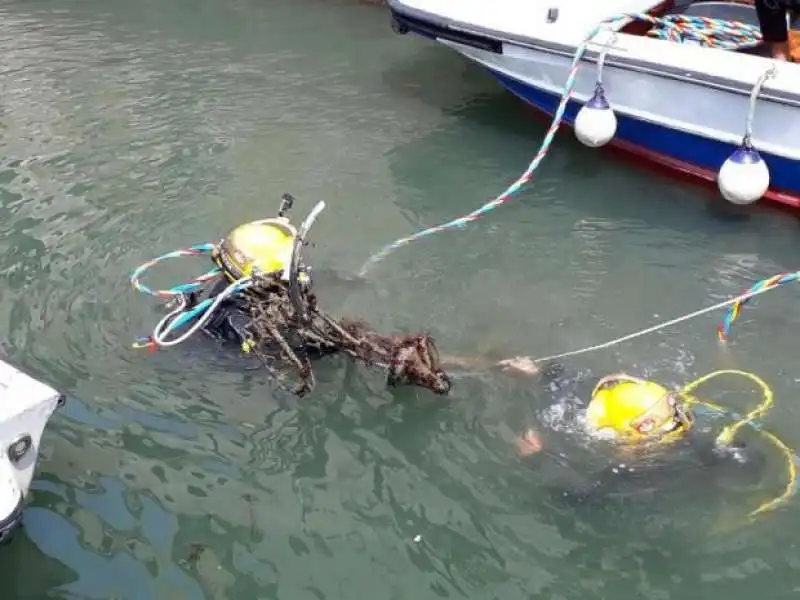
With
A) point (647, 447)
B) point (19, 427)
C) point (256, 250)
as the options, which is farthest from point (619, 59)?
point (19, 427)

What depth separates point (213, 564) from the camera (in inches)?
145

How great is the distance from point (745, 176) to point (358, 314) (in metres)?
2.70

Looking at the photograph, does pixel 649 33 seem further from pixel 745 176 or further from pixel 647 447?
pixel 647 447

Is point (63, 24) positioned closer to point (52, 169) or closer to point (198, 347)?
point (52, 169)

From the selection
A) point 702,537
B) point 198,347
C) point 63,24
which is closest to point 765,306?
point 702,537

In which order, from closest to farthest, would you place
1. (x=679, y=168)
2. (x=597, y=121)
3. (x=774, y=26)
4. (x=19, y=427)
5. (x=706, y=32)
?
(x=19, y=427) < (x=597, y=121) < (x=774, y=26) < (x=679, y=168) < (x=706, y=32)

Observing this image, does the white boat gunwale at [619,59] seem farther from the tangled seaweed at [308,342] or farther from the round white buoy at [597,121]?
the tangled seaweed at [308,342]

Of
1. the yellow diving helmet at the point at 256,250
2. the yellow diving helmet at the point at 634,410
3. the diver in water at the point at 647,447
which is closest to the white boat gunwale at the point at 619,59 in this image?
the diver in water at the point at 647,447

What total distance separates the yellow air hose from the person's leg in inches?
119

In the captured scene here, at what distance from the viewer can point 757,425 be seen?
4.33 metres

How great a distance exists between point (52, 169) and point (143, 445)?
12.1 ft

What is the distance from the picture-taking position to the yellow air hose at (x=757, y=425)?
3.92 m

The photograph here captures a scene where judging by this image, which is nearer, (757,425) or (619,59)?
(757,425)

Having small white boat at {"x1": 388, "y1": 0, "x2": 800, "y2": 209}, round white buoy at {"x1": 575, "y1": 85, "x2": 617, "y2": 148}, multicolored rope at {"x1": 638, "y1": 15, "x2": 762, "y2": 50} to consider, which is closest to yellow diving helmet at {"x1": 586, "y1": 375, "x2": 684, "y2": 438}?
small white boat at {"x1": 388, "y1": 0, "x2": 800, "y2": 209}
